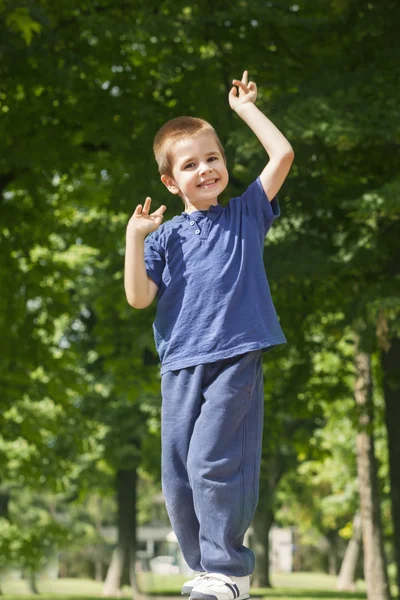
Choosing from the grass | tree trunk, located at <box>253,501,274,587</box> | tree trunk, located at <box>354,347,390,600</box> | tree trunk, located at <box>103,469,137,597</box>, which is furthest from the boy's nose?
tree trunk, located at <box>253,501,274,587</box>

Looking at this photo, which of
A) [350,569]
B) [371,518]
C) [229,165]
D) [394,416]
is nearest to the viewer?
[229,165]

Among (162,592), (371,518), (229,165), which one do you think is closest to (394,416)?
(229,165)

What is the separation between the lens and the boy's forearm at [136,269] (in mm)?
3453

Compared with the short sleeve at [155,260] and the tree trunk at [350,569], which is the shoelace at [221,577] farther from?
the tree trunk at [350,569]

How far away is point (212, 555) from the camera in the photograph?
3256 millimetres

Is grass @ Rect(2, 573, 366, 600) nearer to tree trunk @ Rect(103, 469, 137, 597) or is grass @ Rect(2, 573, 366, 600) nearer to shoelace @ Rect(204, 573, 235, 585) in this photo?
tree trunk @ Rect(103, 469, 137, 597)

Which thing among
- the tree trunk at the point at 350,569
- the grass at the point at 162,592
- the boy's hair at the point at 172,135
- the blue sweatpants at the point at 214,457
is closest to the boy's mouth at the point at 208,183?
the boy's hair at the point at 172,135

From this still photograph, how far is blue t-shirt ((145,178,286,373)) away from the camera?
3.37 m

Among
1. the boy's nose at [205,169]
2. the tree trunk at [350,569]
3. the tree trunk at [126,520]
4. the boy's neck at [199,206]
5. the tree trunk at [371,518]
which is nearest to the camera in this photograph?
the boy's nose at [205,169]

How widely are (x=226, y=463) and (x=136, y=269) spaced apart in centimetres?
73

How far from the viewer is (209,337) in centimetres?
336

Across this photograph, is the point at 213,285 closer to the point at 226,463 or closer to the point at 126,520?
the point at 226,463

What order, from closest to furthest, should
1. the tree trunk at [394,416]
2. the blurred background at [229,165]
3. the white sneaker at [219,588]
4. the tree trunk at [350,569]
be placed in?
1. the white sneaker at [219,588]
2. the blurred background at [229,165]
3. the tree trunk at [394,416]
4. the tree trunk at [350,569]

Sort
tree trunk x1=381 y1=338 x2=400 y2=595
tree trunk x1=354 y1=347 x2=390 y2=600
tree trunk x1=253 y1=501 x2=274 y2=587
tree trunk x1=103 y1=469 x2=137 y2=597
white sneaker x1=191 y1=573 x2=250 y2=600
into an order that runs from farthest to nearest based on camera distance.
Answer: tree trunk x1=253 y1=501 x2=274 y2=587 → tree trunk x1=103 y1=469 x2=137 y2=597 → tree trunk x1=354 y1=347 x2=390 y2=600 → tree trunk x1=381 y1=338 x2=400 y2=595 → white sneaker x1=191 y1=573 x2=250 y2=600
